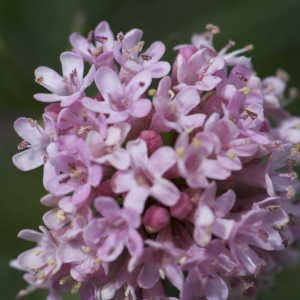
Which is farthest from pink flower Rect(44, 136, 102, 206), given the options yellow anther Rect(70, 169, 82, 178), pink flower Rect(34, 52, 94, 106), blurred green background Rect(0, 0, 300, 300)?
blurred green background Rect(0, 0, 300, 300)

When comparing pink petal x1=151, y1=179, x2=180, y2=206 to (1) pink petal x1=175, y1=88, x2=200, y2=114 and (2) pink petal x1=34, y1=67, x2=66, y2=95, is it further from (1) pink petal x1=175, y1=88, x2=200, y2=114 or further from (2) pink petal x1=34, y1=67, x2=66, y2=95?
(2) pink petal x1=34, y1=67, x2=66, y2=95

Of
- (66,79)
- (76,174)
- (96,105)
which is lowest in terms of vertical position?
(76,174)

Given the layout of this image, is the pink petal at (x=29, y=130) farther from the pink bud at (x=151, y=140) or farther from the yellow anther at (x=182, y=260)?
the yellow anther at (x=182, y=260)

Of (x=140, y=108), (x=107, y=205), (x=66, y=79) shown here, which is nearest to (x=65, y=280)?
(x=107, y=205)

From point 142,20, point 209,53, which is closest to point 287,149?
point 209,53

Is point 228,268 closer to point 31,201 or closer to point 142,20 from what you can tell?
point 31,201

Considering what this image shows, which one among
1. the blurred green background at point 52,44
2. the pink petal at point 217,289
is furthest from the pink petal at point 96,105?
the blurred green background at point 52,44

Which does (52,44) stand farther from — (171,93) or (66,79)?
(171,93)
